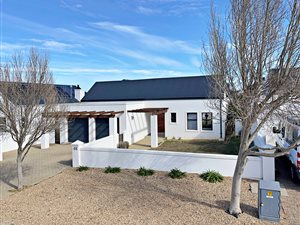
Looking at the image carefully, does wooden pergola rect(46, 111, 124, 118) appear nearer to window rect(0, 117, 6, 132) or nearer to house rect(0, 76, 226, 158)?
house rect(0, 76, 226, 158)

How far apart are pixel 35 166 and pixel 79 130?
719 centimetres

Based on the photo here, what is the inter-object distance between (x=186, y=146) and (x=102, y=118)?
6765mm

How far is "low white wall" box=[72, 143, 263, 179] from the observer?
29.6 ft

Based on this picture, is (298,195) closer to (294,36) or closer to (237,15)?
(294,36)

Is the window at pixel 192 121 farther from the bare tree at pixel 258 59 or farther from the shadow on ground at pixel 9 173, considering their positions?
the bare tree at pixel 258 59

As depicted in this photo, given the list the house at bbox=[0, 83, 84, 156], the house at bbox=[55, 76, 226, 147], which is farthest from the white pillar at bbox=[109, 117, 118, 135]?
the house at bbox=[0, 83, 84, 156]

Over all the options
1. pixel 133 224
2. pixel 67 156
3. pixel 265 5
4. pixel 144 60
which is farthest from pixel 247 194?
pixel 144 60

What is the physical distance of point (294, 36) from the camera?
4492 mm

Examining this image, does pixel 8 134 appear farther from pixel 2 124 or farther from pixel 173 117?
pixel 173 117

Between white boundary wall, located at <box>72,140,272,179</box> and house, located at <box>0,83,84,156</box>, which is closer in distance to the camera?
house, located at <box>0,83,84,156</box>

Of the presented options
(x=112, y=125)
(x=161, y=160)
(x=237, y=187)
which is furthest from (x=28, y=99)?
(x=112, y=125)

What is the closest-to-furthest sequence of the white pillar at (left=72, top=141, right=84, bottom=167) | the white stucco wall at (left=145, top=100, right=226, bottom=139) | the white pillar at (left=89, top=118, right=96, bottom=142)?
the white pillar at (left=72, top=141, right=84, bottom=167) < the white pillar at (left=89, top=118, right=96, bottom=142) < the white stucco wall at (left=145, top=100, right=226, bottom=139)

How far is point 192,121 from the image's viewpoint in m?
20.4

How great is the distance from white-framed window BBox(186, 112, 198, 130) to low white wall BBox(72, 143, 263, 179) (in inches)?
428
